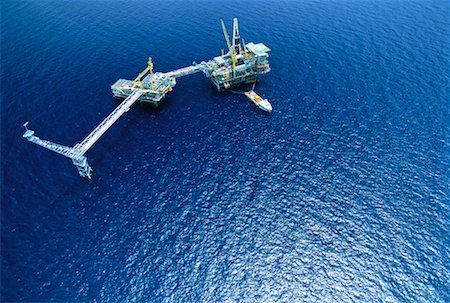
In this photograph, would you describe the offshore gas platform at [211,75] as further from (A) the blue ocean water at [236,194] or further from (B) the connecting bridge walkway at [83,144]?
(A) the blue ocean water at [236,194]

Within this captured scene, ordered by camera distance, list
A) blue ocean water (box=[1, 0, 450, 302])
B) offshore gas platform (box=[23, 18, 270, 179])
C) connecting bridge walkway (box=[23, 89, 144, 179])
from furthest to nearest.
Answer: offshore gas platform (box=[23, 18, 270, 179]) → connecting bridge walkway (box=[23, 89, 144, 179]) → blue ocean water (box=[1, 0, 450, 302])

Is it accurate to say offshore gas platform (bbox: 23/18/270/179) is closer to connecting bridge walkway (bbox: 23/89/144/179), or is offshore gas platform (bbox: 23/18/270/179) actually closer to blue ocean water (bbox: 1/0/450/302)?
connecting bridge walkway (bbox: 23/89/144/179)

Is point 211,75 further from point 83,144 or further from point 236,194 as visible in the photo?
point 236,194

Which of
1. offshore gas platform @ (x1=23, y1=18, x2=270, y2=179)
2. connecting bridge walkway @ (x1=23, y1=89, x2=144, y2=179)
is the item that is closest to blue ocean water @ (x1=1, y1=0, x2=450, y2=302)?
connecting bridge walkway @ (x1=23, y1=89, x2=144, y2=179)

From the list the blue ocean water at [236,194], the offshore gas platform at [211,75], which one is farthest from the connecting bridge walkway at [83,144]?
the blue ocean water at [236,194]

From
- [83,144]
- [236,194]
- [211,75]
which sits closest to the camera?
[236,194]

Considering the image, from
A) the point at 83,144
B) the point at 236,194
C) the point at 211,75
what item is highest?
the point at 211,75

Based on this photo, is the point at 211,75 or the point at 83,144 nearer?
the point at 83,144

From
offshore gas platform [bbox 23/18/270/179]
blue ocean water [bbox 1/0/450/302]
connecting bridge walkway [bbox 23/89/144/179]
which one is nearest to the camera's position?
blue ocean water [bbox 1/0/450/302]

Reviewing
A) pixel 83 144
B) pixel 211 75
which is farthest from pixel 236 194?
pixel 211 75
